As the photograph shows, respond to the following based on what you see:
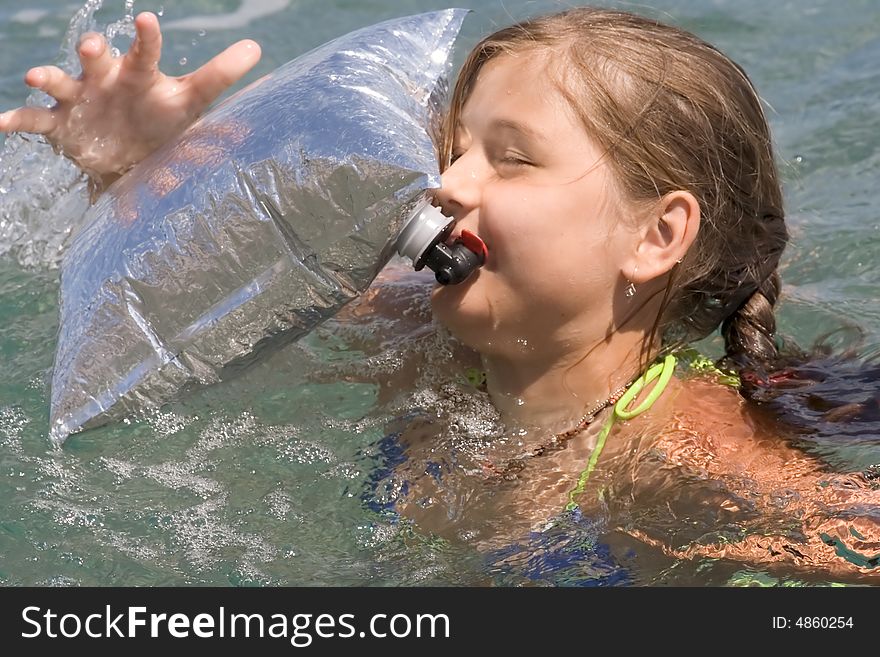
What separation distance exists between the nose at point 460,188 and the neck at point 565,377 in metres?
0.42

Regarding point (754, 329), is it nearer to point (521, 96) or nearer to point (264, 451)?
point (521, 96)

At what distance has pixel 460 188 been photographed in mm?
2766

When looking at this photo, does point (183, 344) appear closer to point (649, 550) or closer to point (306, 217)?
point (306, 217)

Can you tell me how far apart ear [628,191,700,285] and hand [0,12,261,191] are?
1.05 metres

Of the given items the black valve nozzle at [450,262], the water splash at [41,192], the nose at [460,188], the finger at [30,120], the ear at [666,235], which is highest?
the finger at [30,120]

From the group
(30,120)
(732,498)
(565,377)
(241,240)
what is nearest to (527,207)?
(565,377)

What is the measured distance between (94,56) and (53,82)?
0.37 ft

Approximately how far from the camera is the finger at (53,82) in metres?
2.92

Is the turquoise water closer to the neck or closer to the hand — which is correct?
the neck

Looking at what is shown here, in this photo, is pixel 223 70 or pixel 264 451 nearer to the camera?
A: pixel 223 70

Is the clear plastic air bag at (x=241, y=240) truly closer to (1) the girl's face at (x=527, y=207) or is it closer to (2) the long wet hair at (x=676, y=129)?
(1) the girl's face at (x=527, y=207)

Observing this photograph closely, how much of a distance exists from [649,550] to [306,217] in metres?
1.15

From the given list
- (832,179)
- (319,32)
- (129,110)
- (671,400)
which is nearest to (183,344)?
(129,110)

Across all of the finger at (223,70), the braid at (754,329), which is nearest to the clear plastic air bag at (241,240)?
the finger at (223,70)
